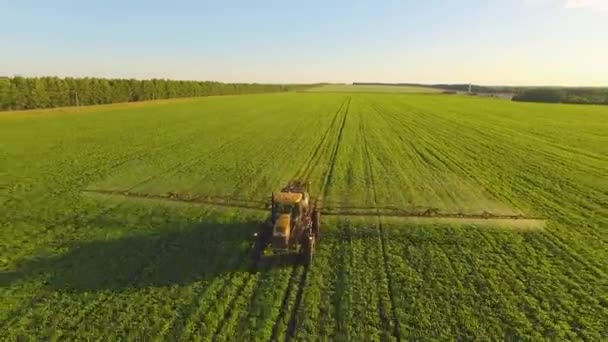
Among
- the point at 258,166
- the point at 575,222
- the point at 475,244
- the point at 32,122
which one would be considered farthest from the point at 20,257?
the point at 32,122

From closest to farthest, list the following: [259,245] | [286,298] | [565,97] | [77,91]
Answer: [286,298]
[259,245]
[77,91]
[565,97]

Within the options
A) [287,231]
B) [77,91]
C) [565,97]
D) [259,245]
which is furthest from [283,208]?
[565,97]

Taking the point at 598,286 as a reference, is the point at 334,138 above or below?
above

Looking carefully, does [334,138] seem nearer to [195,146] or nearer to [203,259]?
[195,146]

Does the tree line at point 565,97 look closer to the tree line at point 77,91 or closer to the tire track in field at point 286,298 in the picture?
the tree line at point 77,91

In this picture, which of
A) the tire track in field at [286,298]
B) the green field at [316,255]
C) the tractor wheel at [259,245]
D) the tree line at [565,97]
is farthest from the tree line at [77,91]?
the tree line at [565,97]

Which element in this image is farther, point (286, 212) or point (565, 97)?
point (565, 97)

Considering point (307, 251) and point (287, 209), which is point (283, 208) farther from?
point (307, 251)
